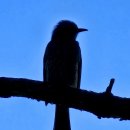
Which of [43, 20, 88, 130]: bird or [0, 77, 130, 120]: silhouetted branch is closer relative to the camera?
[0, 77, 130, 120]: silhouetted branch

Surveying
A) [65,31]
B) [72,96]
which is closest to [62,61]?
[65,31]

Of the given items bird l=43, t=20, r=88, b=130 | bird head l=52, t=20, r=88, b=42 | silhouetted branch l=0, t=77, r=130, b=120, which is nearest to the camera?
silhouetted branch l=0, t=77, r=130, b=120

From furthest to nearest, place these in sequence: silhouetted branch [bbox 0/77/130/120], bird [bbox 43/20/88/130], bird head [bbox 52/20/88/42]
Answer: bird head [bbox 52/20/88/42], bird [bbox 43/20/88/130], silhouetted branch [bbox 0/77/130/120]

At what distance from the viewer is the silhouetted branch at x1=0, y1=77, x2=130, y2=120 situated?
3.68 meters

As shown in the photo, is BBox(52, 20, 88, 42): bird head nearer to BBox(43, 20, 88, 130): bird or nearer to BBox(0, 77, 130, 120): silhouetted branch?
BBox(43, 20, 88, 130): bird

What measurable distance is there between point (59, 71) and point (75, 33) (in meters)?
1.32

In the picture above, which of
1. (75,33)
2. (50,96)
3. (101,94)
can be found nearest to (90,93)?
(101,94)

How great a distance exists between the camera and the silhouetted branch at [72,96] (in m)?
3.68

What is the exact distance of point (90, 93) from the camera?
12.5 feet

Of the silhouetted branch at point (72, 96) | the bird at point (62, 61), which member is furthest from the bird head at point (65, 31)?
the silhouetted branch at point (72, 96)

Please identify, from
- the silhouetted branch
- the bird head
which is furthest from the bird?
the silhouetted branch

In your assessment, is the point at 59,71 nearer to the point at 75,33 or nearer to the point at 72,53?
the point at 72,53

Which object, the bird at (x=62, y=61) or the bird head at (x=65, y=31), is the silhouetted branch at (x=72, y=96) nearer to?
the bird at (x=62, y=61)

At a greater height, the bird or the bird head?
the bird head
